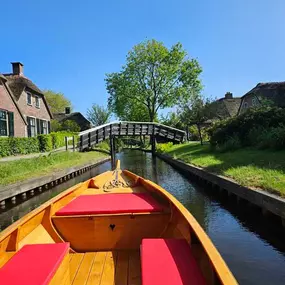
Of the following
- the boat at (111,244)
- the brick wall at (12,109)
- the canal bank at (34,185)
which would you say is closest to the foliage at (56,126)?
the brick wall at (12,109)

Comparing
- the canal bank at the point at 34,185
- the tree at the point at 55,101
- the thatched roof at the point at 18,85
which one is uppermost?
the tree at the point at 55,101

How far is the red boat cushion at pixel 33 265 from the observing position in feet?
7.86

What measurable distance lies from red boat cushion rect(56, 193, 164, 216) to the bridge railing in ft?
60.5

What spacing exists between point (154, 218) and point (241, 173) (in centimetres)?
524

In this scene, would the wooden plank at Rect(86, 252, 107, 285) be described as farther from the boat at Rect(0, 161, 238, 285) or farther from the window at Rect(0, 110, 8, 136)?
the window at Rect(0, 110, 8, 136)

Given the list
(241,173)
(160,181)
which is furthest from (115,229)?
(160,181)

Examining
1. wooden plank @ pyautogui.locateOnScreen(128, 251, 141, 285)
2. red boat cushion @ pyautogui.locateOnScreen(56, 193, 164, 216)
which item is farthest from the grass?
wooden plank @ pyautogui.locateOnScreen(128, 251, 141, 285)

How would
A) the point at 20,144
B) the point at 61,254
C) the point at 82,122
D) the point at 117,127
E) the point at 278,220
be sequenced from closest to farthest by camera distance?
the point at 61,254 < the point at 278,220 < the point at 20,144 < the point at 117,127 < the point at 82,122

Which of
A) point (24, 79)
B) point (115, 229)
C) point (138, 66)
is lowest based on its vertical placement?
point (115, 229)

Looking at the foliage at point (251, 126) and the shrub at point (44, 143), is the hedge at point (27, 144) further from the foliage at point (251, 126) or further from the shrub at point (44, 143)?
the foliage at point (251, 126)

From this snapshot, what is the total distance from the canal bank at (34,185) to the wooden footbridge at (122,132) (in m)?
8.28

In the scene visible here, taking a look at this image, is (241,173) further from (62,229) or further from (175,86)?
(175,86)

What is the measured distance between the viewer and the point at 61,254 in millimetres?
2906

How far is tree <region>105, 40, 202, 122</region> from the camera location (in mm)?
40188
